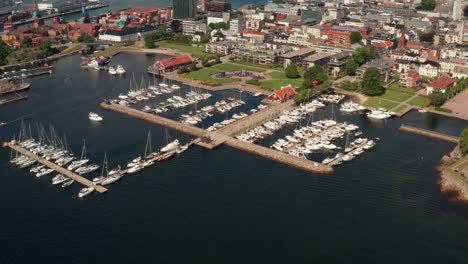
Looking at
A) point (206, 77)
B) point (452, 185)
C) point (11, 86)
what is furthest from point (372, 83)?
point (11, 86)

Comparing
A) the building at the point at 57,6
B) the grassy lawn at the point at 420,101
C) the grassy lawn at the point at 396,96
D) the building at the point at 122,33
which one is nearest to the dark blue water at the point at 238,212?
the grassy lawn at the point at 420,101

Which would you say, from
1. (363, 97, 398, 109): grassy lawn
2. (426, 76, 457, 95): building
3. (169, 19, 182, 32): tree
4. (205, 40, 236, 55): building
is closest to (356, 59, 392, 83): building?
(426, 76, 457, 95): building

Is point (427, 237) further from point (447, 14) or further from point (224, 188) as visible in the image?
point (447, 14)

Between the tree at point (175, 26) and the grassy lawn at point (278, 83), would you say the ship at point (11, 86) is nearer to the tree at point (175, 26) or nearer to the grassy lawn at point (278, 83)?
the grassy lawn at point (278, 83)

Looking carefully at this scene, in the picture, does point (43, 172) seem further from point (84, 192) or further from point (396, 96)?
point (396, 96)

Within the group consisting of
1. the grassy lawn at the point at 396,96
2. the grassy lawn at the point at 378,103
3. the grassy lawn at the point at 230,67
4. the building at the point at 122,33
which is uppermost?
the building at the point at 122,33

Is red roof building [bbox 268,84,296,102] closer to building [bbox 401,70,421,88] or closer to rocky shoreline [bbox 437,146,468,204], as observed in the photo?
building [bbox 401,70,421,88]
